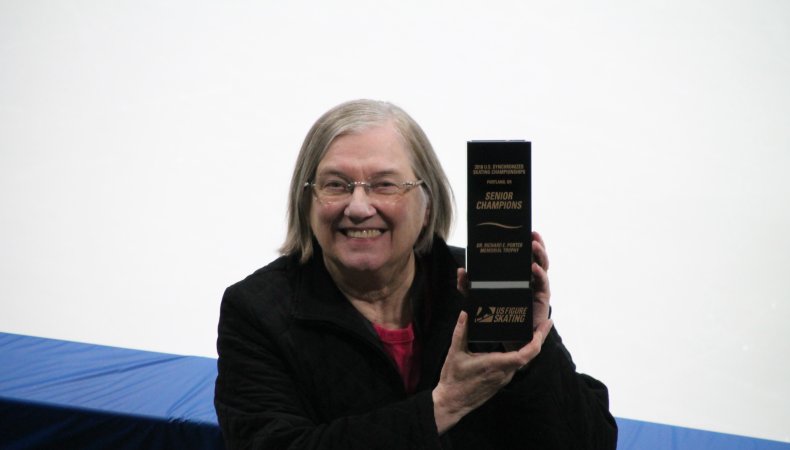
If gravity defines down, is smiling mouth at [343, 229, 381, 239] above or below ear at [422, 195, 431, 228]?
below

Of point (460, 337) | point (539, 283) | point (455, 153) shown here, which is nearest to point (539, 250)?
point (539, 283)

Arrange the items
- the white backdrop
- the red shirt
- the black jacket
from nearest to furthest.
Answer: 1. the black jacket
2. the red shirt
3. the white backdrop

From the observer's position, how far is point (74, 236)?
3.22 meters

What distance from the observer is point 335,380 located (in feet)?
3.60

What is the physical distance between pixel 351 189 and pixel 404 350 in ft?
1.07

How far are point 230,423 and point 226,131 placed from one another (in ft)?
8.15

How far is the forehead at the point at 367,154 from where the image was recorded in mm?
1104

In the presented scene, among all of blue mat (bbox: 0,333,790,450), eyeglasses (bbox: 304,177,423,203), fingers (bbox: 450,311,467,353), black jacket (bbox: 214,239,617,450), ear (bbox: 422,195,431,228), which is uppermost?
eyeglasses (bbox: 304,177,423,203)

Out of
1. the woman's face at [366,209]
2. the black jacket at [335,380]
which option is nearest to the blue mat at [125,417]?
the black jacket at [335,380]

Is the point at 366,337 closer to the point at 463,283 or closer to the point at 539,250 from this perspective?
the point at 463,283

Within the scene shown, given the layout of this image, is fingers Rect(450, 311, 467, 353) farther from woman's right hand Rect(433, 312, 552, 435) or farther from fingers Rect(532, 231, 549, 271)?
fingers Rect(532, 231, 549, 271)

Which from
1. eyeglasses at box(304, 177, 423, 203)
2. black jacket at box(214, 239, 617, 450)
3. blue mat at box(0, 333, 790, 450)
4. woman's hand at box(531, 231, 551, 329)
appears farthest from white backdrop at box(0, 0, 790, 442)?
eyeglasses at box(304, 177, 423, 203)

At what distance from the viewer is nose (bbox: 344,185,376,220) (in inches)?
42.8

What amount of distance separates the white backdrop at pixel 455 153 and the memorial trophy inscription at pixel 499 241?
68.1 inches
